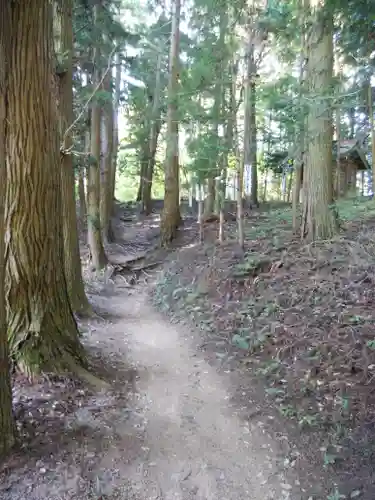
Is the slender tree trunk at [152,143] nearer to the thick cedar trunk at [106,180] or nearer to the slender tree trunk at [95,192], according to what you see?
the thick cedar trunk at [106,180]

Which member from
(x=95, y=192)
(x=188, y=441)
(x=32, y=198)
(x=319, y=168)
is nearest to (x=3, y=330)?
(x=32, y=198)

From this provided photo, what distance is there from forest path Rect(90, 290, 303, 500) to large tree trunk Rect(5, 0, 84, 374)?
46.0 inches

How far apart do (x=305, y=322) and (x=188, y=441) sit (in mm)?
2858

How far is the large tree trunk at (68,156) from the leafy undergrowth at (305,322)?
2225mm

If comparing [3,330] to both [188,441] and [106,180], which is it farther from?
[106,180]

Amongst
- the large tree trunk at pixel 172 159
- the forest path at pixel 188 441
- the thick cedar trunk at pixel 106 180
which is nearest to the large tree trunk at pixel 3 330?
the forest path at pixel 188 441

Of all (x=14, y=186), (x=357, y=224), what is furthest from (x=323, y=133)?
(x=14, y=186)

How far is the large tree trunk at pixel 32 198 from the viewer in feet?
15.3

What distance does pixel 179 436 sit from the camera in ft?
14.3

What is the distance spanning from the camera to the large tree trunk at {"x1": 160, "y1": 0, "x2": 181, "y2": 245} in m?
14.2

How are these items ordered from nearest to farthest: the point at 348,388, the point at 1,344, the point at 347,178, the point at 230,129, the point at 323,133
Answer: the point at 1,344, the point at 348,388, the point at 323,133, the point at 230,129, the point at 347,178

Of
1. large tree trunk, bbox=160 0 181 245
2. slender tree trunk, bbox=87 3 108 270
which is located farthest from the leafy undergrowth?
large tree trunk, bbox=160 0 181 245

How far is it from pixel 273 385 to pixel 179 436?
5.03 ft

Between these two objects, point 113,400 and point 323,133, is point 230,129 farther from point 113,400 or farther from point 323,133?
point 113,400
